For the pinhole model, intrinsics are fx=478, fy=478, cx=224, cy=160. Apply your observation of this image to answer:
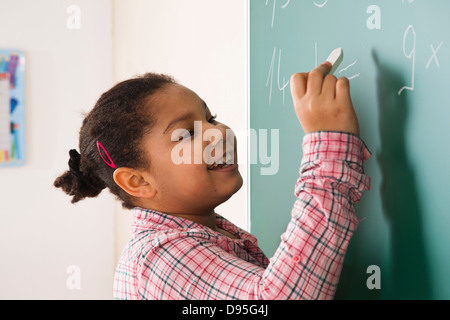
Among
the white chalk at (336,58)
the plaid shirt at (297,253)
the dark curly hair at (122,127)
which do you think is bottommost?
the plaid shirt at (297,253)

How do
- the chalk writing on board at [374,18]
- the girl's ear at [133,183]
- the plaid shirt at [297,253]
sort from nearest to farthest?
the plaid shirt at [297,253] → the chalk writing on board at [374,18] → the girl's ear at [133,183]

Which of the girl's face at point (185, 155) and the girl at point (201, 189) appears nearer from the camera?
the girl at point (201, 189)

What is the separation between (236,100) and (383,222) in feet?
2.57

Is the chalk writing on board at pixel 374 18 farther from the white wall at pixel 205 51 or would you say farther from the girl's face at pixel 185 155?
the white wall at pixel 205 51

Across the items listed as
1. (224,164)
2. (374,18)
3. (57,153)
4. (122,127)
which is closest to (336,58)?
(374,18)

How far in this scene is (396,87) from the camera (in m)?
0.72

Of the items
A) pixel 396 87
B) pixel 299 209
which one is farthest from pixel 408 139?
pixel 299 209

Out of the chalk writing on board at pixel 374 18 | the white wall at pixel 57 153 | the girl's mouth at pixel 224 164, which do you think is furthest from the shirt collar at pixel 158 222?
the white wall at pixel 57 153

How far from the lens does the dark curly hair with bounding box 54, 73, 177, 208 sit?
0.85m

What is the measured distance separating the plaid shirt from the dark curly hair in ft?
0.58

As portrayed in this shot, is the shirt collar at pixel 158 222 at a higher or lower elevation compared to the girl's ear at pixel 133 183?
lower

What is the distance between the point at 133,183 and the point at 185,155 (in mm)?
126

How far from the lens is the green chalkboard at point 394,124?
662 millimetres

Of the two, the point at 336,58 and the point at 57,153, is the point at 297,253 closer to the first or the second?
the point at 336,58
